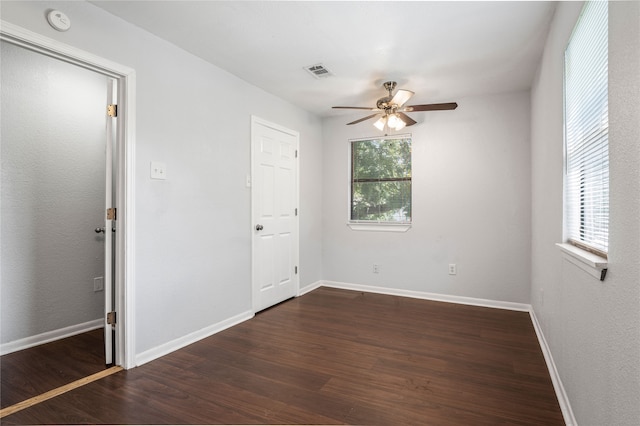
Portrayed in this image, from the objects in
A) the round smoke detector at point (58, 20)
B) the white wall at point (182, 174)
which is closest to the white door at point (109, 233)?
the white wall at point (182, 174)

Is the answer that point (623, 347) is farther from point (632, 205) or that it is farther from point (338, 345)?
point (338, 345)

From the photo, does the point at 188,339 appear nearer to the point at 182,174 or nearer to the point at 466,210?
the point at 182,174

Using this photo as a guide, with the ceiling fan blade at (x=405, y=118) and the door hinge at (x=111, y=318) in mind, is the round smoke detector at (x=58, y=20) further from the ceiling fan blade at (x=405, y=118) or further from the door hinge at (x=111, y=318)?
the ceiling fan blade at (x=405, y=118)

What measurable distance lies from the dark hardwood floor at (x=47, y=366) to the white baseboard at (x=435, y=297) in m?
2.92

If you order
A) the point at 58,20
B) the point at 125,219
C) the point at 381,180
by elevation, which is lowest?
the point at 125,219

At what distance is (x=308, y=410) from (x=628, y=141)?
191cm

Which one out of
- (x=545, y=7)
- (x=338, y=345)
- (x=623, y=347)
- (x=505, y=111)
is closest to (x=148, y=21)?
(x=545, y=7)

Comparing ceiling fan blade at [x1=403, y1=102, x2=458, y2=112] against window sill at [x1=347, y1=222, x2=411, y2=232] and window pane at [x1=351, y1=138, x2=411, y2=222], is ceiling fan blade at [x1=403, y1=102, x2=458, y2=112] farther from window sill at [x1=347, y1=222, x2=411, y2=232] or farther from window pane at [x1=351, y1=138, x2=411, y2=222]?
window sill at [x1=347, y1=222, x2=411, y2=232]

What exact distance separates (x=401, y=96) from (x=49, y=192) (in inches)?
127

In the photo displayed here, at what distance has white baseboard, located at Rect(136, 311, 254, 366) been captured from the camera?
8.29ft

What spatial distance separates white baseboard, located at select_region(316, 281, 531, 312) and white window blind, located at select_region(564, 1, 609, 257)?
7.01ft

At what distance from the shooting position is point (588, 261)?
1.39 metres

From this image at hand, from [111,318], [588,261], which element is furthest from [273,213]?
[588,261]

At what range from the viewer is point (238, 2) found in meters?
2.18
